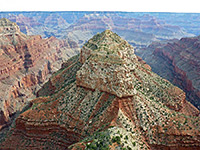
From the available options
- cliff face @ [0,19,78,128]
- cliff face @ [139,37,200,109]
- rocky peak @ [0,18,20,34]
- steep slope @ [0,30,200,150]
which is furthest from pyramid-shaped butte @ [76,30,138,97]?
rocky peak @ [0,18,20,34]

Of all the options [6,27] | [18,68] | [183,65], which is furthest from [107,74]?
[6,27]

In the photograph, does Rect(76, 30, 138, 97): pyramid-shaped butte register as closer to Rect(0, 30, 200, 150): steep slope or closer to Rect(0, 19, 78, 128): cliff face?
Rect(0, 30, 200, 150): steep slope

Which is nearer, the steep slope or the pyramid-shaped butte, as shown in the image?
the steep slope

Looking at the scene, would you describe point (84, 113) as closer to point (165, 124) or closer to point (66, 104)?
point (66, 104)

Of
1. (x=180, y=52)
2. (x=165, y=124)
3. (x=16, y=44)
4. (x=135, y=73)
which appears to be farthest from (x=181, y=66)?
(x=16, y=44)

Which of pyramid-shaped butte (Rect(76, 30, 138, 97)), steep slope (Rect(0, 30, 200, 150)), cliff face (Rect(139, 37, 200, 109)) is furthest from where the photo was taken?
cliff face (Rect(139, 37, 200, 109))

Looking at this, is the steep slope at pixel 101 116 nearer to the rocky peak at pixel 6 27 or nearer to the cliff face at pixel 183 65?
the cliff face at pixel 183 65
